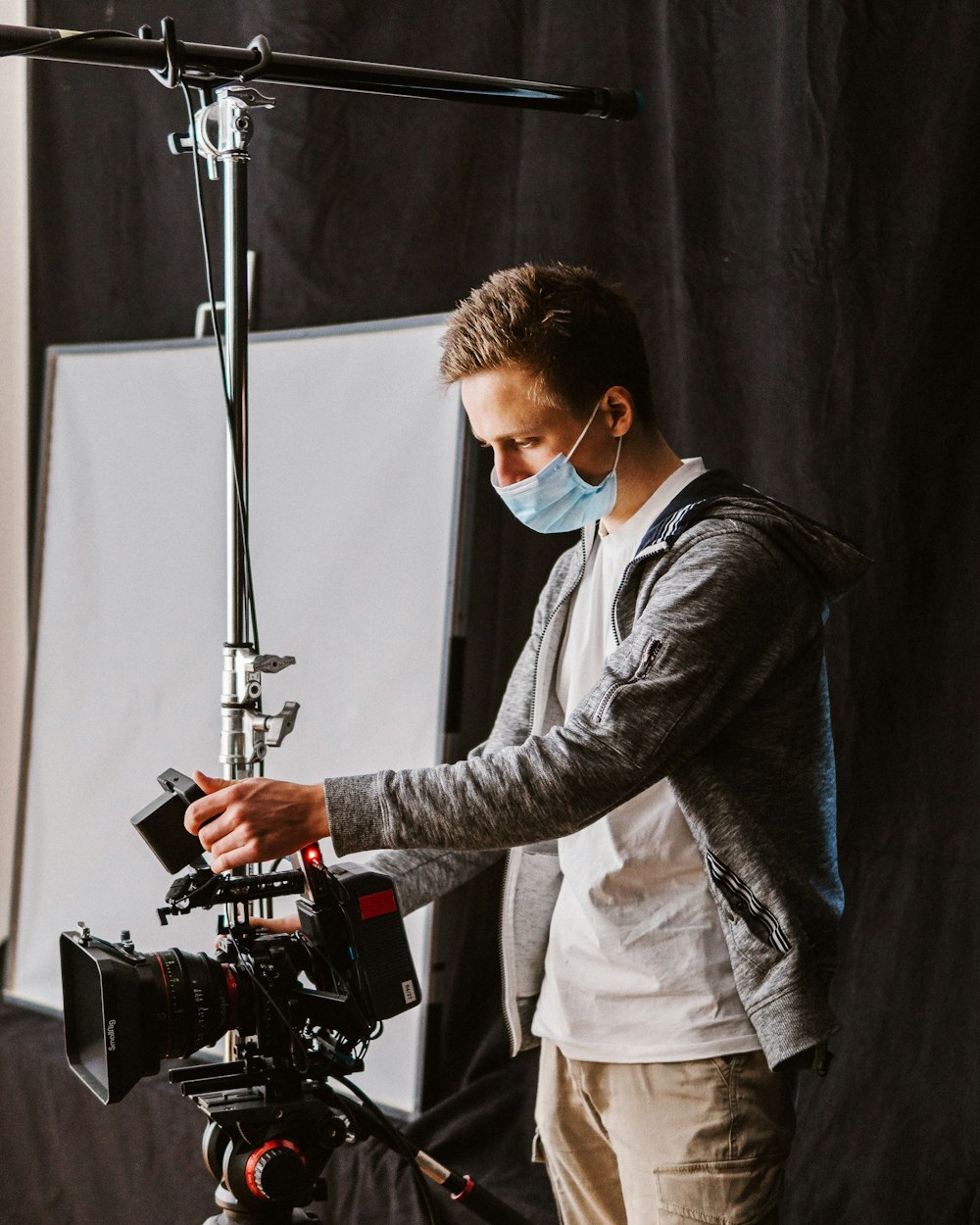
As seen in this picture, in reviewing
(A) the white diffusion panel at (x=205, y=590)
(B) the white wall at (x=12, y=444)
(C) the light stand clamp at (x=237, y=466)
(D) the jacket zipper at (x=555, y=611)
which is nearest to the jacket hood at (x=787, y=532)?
(D) the jacket zipper at (x=555, y=611)

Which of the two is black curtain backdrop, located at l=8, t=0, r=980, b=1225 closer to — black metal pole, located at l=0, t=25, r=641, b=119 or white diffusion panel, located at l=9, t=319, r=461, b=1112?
white diffusion panel, located at l=9, t=319, r=461, b=1112

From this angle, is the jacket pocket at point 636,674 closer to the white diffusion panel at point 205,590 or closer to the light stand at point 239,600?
the light stand at point 239,600

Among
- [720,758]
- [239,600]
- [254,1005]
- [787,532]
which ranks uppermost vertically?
[787,532]

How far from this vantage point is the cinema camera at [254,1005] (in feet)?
3.46

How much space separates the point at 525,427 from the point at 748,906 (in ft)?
1.74

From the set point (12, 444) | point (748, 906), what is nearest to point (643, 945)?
point (748, 906)

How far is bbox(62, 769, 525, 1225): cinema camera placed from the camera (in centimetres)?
106

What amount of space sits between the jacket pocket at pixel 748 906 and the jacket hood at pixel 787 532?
11.4 inches

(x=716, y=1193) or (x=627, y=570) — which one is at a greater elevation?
(x=627, y=570)

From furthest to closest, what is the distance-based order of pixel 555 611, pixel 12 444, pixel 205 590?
pixel 12 444, pixel 205 590, pixel 555 611

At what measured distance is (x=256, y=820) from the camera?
3.26ft

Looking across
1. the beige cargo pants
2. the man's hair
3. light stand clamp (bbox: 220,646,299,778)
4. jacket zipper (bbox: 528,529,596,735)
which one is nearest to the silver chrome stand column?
light stand clamp (bbox: 220,646,299,778)

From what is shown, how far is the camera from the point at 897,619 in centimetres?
167

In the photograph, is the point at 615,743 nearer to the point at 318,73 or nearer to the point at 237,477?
the point at 237,477
